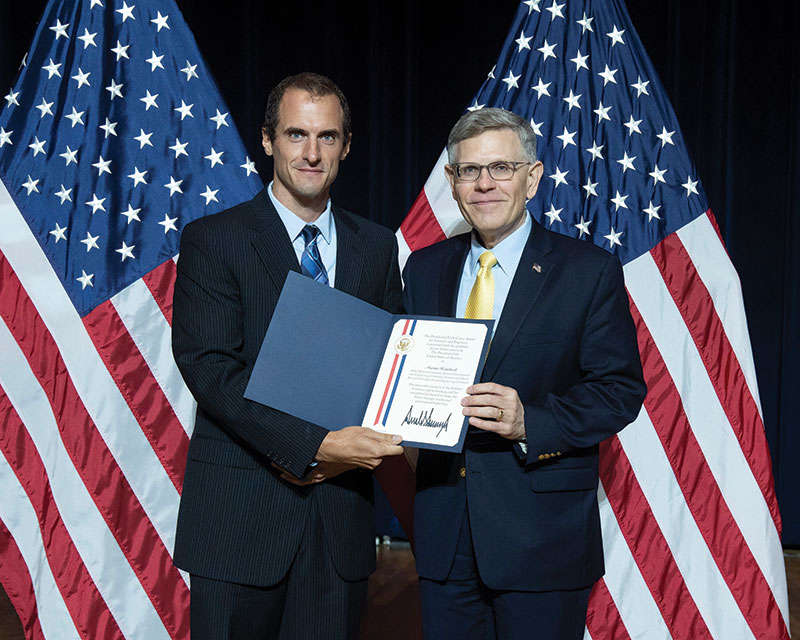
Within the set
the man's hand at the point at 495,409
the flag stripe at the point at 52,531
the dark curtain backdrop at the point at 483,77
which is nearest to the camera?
A: the man's hand at the point at 495,409

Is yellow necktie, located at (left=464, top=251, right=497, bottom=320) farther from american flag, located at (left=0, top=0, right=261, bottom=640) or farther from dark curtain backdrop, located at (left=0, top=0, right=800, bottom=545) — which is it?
dark curtain backdrop, located at (left=0, top=0, right=800, bottom=545)

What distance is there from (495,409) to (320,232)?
60 cm

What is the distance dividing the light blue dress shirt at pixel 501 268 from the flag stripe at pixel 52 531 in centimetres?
149

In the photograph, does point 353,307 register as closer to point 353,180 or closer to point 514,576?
point 514,576

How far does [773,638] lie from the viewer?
7.82 ft

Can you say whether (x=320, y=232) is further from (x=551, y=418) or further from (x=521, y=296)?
(x=551, y=418)

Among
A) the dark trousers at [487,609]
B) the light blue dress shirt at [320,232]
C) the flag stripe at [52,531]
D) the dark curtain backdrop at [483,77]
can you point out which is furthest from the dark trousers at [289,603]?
the dark curtain backdrop at [483,77]

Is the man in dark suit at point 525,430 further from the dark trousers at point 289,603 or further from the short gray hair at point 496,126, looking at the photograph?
the dark trousers at point 289,603

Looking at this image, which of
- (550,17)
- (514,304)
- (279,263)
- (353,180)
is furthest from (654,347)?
(353,180)

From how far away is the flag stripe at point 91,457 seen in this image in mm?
2369

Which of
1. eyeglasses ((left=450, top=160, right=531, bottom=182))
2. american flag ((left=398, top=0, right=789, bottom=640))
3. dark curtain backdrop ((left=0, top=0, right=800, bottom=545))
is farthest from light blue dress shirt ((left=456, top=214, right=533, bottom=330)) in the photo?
dark curtain backdrop ((left=0, top=0, right=800, bottom=545))

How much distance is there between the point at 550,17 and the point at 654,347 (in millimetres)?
1141

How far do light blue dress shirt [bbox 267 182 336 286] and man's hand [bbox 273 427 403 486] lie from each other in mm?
381

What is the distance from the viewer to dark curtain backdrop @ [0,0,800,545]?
160 inches
